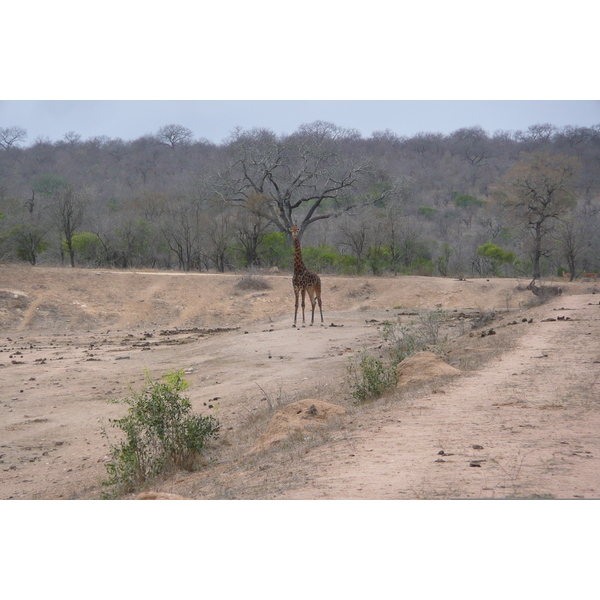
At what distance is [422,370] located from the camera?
689 cm

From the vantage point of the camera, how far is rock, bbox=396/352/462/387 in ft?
21.9

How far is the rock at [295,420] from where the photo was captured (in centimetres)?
511

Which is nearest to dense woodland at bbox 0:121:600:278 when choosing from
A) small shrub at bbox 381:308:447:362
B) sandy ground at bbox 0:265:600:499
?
sandy ground at bbox 0:265:600:499

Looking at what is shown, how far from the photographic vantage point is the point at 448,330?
1273 cm

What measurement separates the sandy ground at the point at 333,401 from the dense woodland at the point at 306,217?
936 centimetres

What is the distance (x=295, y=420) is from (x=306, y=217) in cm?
2692

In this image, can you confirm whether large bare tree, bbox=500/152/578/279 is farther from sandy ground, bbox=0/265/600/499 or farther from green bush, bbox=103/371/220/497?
green bush, bbox=103/371/220/497

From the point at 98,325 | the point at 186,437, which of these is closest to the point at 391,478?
the point at 186,437

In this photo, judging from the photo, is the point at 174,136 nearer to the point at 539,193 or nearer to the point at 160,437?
the point at 539,193

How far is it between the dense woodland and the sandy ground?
9.36m

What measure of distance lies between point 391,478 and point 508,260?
2658 cm

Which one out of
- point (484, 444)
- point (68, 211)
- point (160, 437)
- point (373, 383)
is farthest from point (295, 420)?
point (68, 211)

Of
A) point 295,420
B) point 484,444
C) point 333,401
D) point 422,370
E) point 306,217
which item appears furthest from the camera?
point 306,217

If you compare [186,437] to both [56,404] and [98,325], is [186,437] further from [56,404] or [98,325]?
[98,325]
